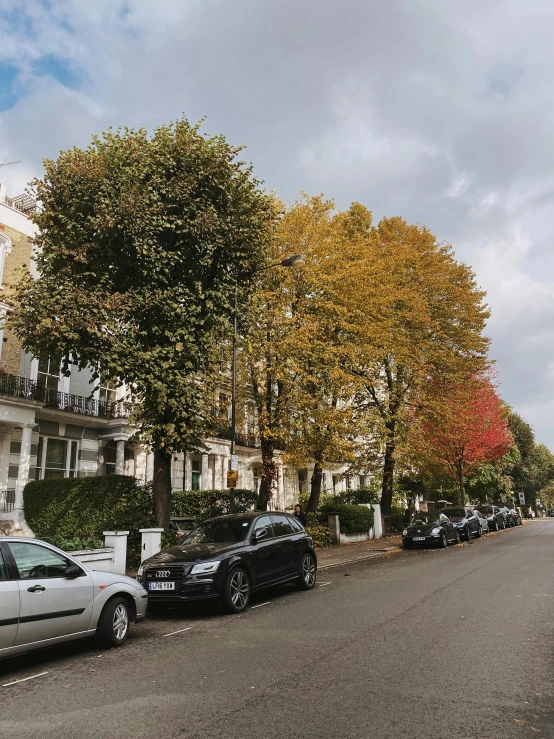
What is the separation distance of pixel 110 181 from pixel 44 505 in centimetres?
1140

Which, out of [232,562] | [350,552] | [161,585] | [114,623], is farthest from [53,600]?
[350,552]

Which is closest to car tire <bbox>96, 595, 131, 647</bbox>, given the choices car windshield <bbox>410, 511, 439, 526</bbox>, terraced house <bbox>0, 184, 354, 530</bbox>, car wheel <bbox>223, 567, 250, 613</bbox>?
car wheel <bbox>223, 567, 250, 613</bbox>

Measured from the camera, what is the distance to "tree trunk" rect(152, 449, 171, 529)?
15806mm

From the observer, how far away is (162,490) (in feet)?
52.4

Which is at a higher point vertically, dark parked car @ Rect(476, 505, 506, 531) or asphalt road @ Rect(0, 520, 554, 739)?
dark parked car @ Rect(476, 505, 506, 531)

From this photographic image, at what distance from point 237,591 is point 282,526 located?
2.33 metres

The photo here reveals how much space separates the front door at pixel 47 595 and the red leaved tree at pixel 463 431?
69.1 ft

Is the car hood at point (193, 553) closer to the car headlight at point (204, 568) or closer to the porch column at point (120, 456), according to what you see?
the car headlight at point (204, 568)

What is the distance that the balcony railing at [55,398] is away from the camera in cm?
2289

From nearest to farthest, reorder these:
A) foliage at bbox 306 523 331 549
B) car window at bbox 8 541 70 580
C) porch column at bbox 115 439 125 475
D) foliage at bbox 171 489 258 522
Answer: car window at bbox 8 541 70 580, foliage at bbox 171 489 258 522, foliage at bbox 306 523 331 549, porch column at bbox 115 439 125 475

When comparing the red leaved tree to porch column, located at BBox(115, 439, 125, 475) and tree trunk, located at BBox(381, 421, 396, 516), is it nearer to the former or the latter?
tree trunk, located at BBox(381, 421, 396, 516)

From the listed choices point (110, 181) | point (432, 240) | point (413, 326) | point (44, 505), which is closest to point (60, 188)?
point (110, 181)

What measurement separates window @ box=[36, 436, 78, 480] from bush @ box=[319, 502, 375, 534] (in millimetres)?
11917

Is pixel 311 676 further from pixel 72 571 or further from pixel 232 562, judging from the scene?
pixel 232 562
